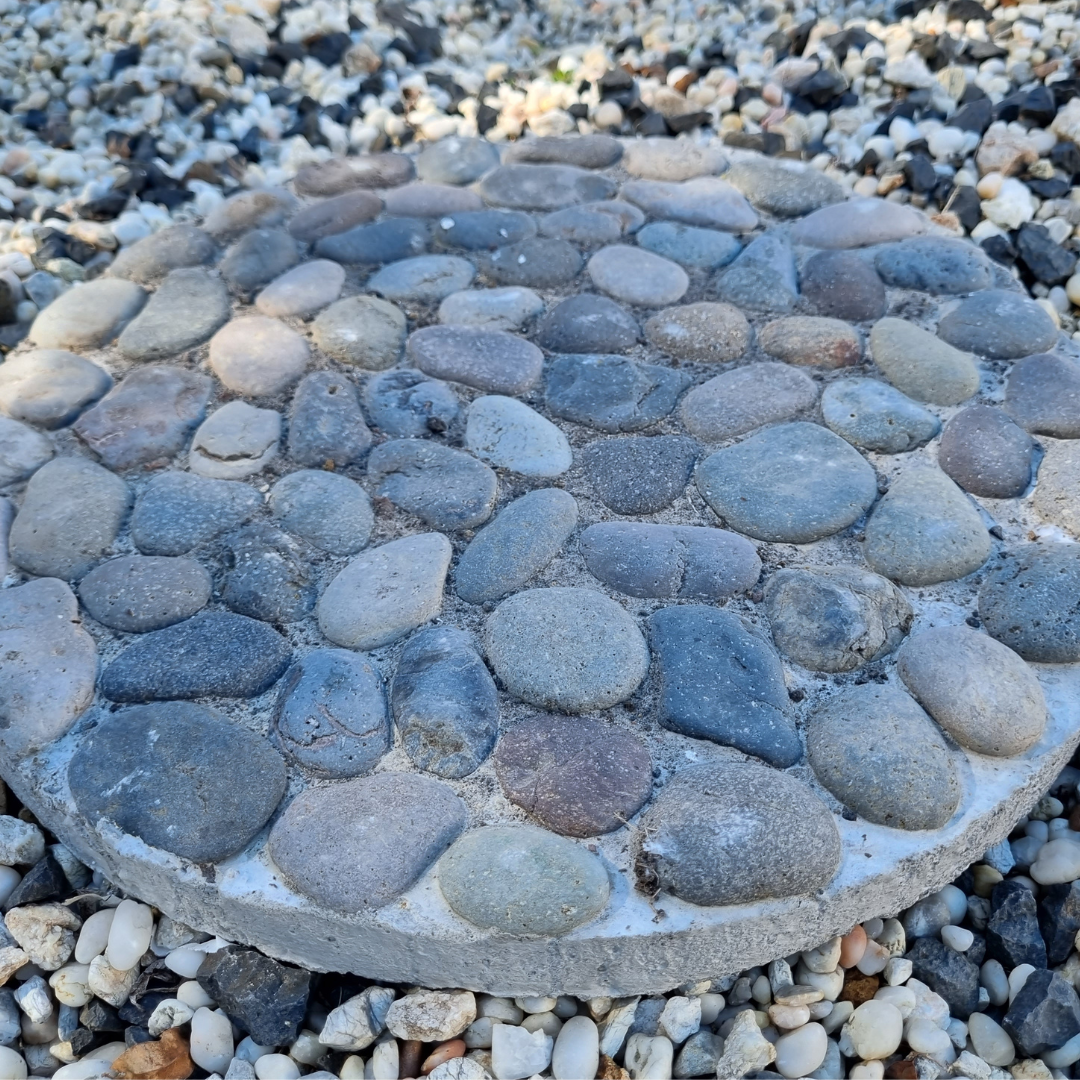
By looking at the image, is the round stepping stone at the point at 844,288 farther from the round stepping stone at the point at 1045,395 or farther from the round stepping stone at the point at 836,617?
the round stepping stone at the point at 836,617

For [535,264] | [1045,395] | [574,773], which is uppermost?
[1045,395]

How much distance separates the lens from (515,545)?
1749 mm

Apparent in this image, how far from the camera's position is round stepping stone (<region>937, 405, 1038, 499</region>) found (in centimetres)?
188

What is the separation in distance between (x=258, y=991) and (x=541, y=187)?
75.7 inches

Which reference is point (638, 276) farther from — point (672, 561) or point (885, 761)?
point (885, 761)

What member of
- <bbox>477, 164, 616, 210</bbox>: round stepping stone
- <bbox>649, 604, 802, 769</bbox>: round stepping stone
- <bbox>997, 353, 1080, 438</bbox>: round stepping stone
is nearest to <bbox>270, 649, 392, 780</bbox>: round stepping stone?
<bbox>649, 604, 802, 769</bbox>: round stepping stone

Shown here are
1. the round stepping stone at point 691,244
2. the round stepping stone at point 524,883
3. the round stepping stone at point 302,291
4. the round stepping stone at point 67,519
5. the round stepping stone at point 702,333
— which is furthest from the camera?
the round stepping stone at point 691,244

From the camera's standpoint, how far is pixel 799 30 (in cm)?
346

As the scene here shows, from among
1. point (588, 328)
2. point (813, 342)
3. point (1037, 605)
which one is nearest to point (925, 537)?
point (1037, 605)

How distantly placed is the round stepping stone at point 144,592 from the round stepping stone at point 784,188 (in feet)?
5.34

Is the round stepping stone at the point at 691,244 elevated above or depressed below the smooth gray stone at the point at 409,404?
above

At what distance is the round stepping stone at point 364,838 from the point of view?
1.38 m

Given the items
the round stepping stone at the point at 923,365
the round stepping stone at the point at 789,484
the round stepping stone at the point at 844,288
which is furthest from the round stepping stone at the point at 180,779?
the round stepping stone at the point at 844,288

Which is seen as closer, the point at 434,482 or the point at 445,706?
the point at 445,706
